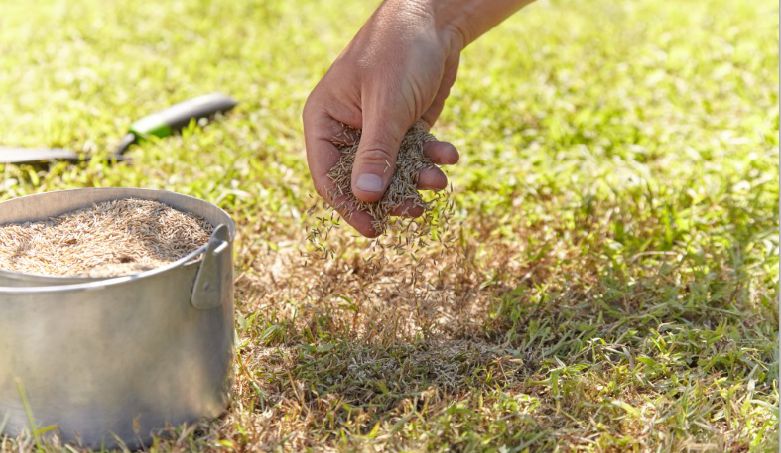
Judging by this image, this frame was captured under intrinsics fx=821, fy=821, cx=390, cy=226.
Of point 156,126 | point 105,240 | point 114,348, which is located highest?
point 105,240

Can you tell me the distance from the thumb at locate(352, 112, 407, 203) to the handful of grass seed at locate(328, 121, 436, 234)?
0.12 ft

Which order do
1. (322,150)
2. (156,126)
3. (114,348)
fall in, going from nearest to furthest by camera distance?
1. (114,348)
2. (322,150)
3. (156,126)

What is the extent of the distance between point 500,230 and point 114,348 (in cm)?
173

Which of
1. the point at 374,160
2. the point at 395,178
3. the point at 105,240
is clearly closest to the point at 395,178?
the point at 395,178

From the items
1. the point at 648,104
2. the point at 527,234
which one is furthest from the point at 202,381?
the point at 648,104

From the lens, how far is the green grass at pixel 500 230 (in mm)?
2172

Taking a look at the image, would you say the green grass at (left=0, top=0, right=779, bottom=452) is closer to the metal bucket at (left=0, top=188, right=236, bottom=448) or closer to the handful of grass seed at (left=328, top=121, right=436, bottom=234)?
the metal bucket at (left=0, top=188, right=236, bottom=448)

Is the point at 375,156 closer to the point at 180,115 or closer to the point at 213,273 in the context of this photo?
the point at 213,273

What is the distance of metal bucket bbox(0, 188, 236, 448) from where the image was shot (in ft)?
5.94

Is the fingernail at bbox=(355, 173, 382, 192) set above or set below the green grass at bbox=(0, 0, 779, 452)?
above

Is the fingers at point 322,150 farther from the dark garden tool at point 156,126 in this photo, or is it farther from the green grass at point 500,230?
the dark garden tool at point 156,126

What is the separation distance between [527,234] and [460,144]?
975 mm

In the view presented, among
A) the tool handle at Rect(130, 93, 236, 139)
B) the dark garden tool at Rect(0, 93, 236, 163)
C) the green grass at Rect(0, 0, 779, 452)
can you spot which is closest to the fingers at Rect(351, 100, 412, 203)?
the green grass at Rect(0, 0, 779, 452)

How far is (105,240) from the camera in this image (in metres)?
2.13
